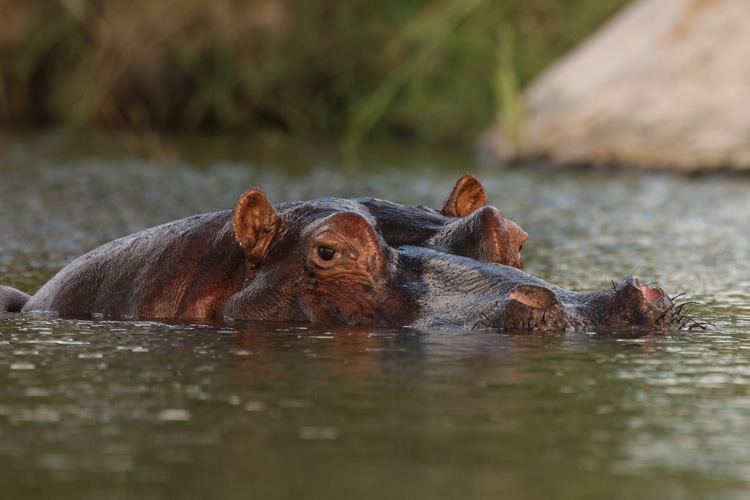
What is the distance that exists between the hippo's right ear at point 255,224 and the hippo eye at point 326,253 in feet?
1.06

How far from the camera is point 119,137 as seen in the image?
2012cm

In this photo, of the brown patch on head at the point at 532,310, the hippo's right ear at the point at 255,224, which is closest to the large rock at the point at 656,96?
the hippo's right ear at the point at 255,224

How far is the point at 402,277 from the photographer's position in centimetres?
530

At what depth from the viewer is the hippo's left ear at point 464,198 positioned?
6.23 metres

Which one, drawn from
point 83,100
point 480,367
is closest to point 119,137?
point 83,100

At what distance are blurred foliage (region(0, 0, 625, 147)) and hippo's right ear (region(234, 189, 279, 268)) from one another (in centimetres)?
1359

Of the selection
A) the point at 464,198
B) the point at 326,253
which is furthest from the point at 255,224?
the point at 464,198

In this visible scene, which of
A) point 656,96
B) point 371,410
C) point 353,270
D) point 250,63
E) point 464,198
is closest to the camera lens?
point 371,410

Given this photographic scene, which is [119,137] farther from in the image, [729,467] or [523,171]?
[729,467]

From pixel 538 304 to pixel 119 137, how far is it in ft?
52.4

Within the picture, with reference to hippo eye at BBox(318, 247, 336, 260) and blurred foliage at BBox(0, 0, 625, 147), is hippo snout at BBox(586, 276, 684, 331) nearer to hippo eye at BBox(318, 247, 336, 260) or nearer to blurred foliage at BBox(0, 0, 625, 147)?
hippo eye at BBox(318, 247, 336, 260)

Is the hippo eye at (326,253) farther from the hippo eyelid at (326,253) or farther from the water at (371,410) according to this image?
the water at (371,410)

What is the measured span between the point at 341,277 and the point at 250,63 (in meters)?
15.5

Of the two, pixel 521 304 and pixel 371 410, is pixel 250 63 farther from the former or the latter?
pixel 371 410
